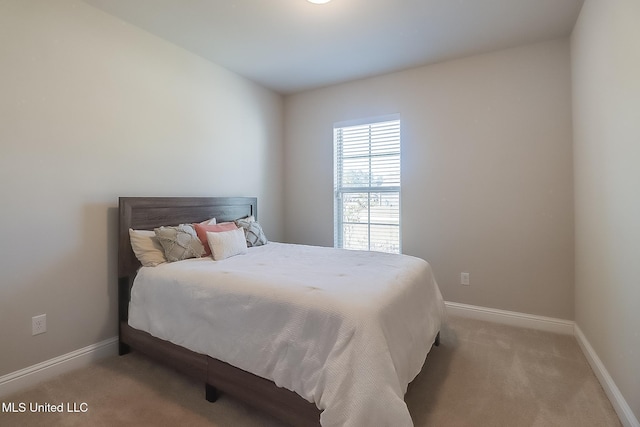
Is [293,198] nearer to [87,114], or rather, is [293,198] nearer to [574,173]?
[87,114]

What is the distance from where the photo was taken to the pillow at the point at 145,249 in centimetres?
222

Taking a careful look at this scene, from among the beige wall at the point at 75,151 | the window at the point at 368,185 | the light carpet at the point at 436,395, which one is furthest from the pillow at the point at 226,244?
the window at the point at 368,185

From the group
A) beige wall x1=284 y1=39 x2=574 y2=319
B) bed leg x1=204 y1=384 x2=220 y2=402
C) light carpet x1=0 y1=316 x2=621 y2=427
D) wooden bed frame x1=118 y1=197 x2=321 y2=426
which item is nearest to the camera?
wooden bed frame x1=118 y1=197 x2=321 y2=426

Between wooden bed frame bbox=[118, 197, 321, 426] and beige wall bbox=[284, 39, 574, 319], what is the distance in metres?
2.04

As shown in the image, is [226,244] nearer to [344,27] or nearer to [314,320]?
[314,320]

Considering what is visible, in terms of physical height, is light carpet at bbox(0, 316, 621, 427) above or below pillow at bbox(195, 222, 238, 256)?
below

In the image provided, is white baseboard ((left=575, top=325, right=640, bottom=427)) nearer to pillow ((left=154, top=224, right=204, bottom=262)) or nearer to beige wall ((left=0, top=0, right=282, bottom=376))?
pillow ((left=154, top=224, right=204, bottom=262))

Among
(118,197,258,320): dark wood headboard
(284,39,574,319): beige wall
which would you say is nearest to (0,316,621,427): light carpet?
(118,197,258,320): dark wood headboard

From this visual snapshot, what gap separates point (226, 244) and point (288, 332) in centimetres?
125

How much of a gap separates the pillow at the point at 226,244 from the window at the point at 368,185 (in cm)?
145

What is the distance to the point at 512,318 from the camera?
9.19 feet

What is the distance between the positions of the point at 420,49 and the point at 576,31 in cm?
120

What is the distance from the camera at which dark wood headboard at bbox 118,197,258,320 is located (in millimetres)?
2264

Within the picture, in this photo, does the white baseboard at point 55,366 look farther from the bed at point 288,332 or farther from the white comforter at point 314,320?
the white comforter at point 314,320
